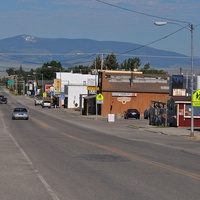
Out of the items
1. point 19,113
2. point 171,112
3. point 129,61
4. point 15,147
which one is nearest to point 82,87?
point 19,113

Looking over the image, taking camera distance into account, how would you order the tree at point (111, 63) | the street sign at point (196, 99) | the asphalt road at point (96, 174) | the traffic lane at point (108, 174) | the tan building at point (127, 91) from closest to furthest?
the asphalt road at point (96, 174)
the traffic lane at point (108, 174)
the street sign at point (196, 99)
the tan building at point (127, 91)
the tree at point (111, 63)

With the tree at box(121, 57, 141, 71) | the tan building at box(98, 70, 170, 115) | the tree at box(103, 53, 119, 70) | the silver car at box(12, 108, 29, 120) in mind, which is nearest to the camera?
the silver car at box(12, 108, 29, 120)

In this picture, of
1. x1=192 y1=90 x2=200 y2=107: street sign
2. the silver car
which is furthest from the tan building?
x1=192 y1=90 x2=200 y2=107: street sign

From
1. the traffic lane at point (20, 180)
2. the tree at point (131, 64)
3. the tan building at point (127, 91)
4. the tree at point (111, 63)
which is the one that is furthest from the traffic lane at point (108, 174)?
the tree at point (131, 64)

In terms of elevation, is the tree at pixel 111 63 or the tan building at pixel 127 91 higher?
the tree at pixel 111 63

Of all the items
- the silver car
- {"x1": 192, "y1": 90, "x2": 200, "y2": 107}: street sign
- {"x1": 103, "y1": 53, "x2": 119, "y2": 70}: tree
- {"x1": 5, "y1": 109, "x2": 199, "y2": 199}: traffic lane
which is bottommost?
the silver car

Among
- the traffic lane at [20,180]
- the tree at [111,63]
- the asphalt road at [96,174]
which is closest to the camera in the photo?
the traffic lane at [20,180]

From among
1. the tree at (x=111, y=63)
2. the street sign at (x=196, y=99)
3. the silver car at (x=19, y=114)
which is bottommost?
the silver car at (x=19, y=114)

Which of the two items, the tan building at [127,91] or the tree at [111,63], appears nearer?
the tan building at [127,91]

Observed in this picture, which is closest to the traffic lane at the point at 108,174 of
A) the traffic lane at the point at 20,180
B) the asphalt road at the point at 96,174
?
the asphalt road at the point at 96,174

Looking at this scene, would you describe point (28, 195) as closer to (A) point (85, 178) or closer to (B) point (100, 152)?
(A) point (85, 178)

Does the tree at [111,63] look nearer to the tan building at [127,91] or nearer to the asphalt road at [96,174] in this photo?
the tan building at [127,91]

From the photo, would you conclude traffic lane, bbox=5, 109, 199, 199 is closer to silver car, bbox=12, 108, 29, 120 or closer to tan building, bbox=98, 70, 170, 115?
silver car, bbox=12, 108, 29, 120

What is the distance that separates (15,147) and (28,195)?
14046mm
